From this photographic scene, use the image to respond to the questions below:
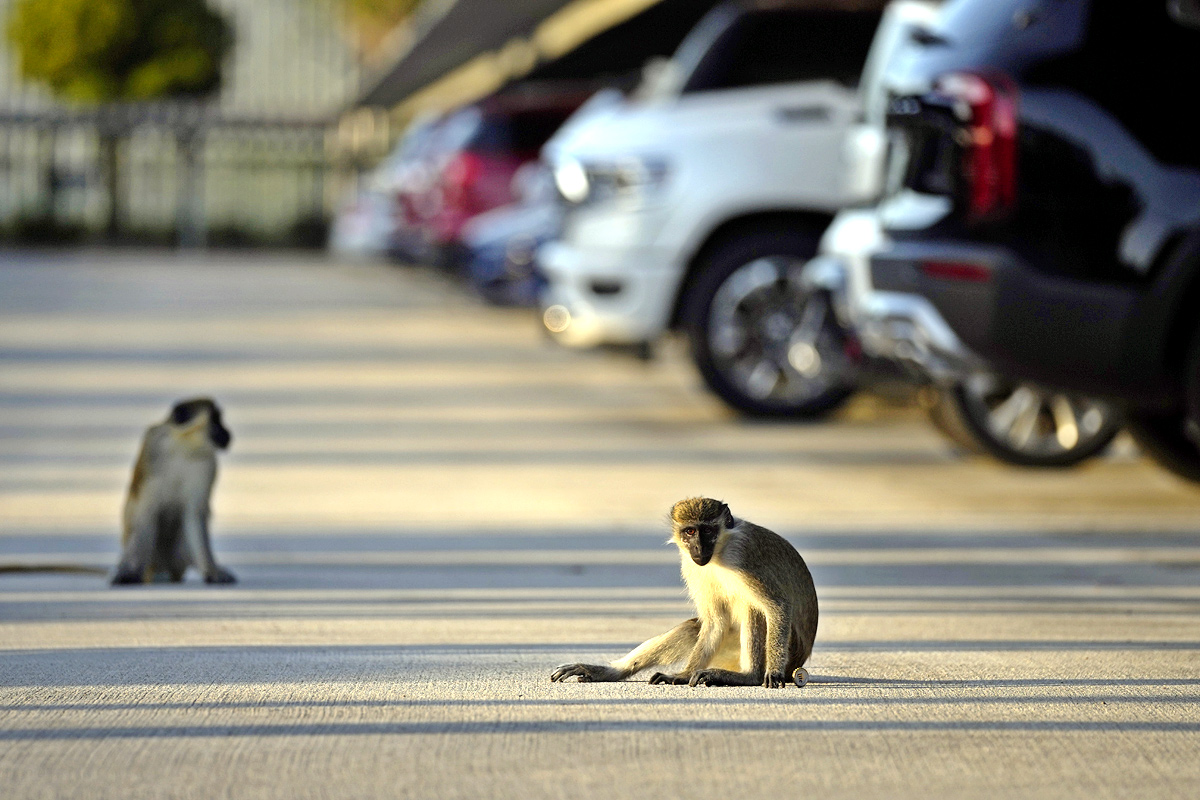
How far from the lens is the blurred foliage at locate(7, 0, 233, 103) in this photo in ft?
162

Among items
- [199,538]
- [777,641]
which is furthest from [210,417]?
[777,641]

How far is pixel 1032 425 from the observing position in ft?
31.1

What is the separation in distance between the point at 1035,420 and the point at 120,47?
43.7 m

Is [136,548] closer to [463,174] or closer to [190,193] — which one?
[463,174]

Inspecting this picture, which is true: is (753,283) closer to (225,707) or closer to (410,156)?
(225,707)

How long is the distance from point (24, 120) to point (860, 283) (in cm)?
3852

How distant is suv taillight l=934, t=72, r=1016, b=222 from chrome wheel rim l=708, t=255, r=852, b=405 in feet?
11.1

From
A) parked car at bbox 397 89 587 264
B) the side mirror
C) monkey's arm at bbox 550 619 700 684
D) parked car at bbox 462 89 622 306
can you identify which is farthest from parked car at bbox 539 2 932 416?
parked car at bbox 397 89 587 264

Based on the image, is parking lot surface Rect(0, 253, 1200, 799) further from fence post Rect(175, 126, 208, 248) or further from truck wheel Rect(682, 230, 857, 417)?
fence post Rect(175, 126, 208, 248)

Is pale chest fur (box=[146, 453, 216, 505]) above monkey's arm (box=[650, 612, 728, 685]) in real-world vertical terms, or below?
above

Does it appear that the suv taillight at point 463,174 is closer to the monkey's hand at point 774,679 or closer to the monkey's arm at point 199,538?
the monkey's arm at point 199,538

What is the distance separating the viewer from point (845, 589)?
646 centimetres

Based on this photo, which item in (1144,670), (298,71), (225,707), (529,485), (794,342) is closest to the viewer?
(225,707)

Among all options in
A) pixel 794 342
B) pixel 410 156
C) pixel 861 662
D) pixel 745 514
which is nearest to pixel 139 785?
pixel 861 662
